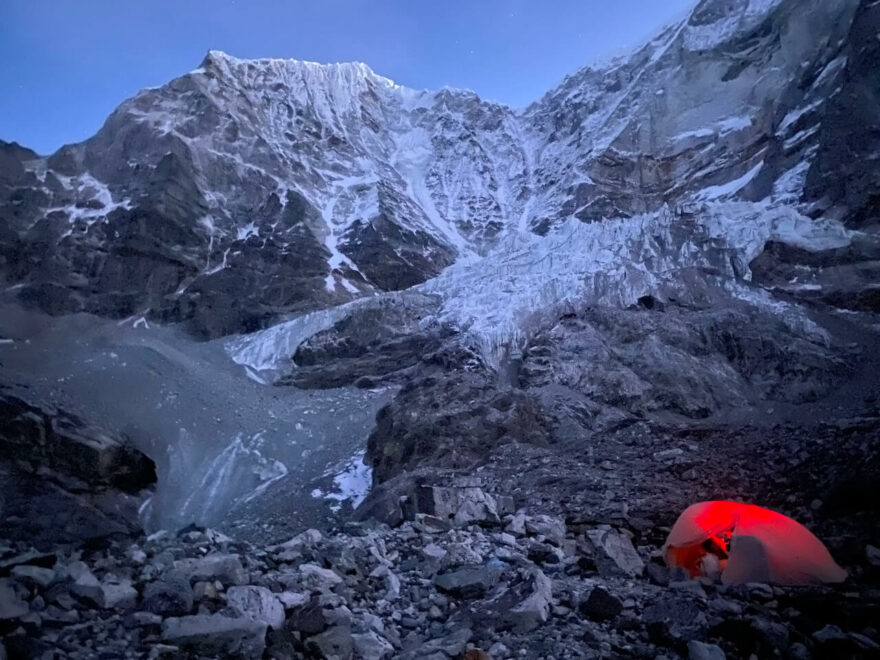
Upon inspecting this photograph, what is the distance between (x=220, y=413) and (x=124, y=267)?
31.9 m

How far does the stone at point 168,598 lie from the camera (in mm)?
4107

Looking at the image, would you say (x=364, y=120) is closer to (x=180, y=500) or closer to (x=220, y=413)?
(x=220, y=413)

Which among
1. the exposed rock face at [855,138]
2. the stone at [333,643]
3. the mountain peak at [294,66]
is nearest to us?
the stone at [333,643]

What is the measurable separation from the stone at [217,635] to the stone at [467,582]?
7.07ft

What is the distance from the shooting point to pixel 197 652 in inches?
147

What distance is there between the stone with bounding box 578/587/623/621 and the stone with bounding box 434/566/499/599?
3.06ft

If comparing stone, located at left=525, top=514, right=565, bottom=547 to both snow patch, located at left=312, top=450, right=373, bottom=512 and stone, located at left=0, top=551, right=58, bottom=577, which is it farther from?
snow patch, located at left=312, top=450, right=373, bottom=512

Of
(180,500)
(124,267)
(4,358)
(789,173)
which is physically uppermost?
(789,173)

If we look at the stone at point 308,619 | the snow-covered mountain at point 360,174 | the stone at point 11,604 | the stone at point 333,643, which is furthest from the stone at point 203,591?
the snow-covered mountain at point 360,174

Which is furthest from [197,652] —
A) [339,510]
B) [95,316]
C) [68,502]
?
[95,316]

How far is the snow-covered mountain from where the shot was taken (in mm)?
56438

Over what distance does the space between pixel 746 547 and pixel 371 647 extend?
5095 millimetres

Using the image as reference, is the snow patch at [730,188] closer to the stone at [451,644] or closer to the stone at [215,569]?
the stone at [451,644]

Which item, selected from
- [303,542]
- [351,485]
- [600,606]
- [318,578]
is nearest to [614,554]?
[600,606]
